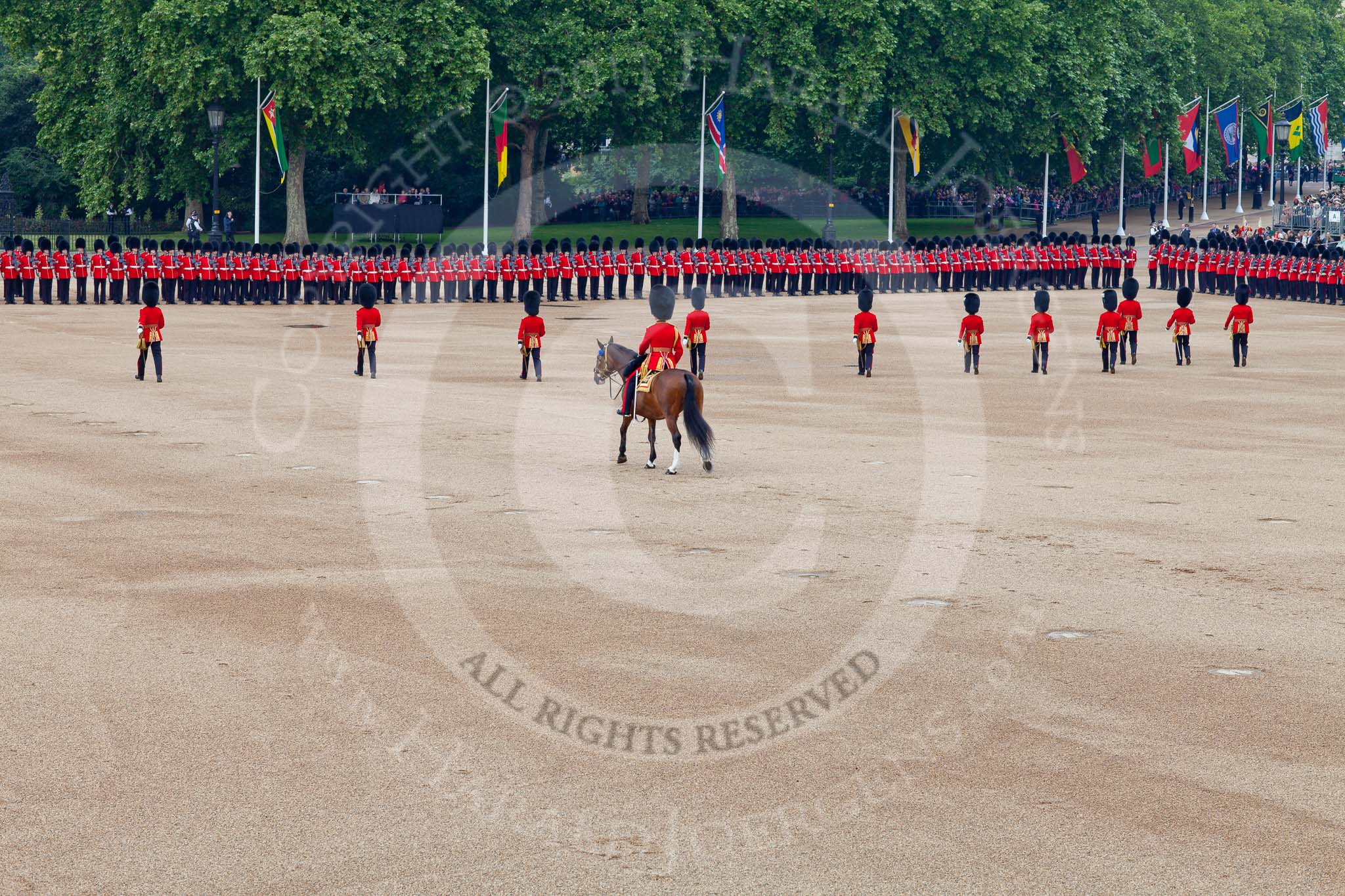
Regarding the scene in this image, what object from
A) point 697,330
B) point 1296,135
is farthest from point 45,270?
point 1296,135

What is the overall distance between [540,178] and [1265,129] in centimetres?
3017

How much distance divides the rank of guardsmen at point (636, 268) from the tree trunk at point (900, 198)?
513 inches

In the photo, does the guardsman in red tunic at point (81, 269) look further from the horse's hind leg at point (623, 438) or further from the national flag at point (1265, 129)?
the national flag at point (1265, 129)

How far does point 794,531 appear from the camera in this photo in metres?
12.1

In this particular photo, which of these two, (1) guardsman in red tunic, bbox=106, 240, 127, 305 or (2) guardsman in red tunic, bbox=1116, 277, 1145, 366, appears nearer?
(2) guardsman in red tunic, bbox=1116, 277, 1145, 366

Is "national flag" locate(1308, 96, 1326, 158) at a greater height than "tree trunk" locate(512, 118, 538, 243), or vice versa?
"national flag" locate(1308, 96, 1326, 158)

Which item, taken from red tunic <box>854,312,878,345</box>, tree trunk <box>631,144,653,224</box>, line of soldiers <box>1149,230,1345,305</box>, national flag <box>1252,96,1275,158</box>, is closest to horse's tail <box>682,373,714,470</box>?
red tunic <box>854,312,878,345</box>

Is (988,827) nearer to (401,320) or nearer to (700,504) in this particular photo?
(700,504)

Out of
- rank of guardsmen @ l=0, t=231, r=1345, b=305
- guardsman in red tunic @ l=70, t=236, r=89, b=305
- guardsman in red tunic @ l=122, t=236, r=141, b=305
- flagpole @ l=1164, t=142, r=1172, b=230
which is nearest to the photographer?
guardsman in red tunic @ l=70, t=236, r=89, b=305

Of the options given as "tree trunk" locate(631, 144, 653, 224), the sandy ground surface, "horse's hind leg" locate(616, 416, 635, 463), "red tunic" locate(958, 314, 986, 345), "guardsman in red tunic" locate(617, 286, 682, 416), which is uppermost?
"tree trunk" locate(631, 144, 653, 224)

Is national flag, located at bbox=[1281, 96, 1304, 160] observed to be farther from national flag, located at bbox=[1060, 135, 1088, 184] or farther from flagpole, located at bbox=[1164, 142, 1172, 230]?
national flag, located at bbox=[1060, 135, 1088, 184]

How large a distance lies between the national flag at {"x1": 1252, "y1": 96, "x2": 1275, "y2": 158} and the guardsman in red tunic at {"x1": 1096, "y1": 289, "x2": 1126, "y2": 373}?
4547 centimetres

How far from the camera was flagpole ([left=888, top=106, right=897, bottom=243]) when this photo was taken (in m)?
59.4

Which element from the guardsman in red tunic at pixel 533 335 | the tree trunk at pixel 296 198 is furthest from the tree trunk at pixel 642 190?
the guardsman in red tunic at pixel 533 335
